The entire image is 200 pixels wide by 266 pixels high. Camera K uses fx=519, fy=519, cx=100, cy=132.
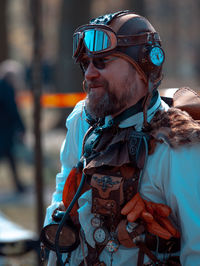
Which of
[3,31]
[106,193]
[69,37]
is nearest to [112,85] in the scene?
[106,193]

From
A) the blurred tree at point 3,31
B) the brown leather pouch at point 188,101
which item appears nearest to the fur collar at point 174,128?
the brown leather pouch at point 188,101

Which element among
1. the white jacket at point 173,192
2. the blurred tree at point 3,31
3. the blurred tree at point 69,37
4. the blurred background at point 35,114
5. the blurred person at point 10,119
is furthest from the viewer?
the blurred tree at point 3,31

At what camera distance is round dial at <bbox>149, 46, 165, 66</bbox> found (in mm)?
2547

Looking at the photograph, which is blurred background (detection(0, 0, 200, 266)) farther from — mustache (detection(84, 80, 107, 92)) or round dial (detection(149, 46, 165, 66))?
mustache (detection(84, 80, 107, 92))

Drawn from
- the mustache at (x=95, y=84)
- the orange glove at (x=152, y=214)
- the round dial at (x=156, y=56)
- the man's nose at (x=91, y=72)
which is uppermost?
the round dial at (x=156, y=56)

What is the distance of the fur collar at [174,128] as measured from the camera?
94.0 inches

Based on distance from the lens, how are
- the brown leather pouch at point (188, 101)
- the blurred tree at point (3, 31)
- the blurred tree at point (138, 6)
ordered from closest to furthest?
the brown leather pouch at point (188, 101), the blurred tree at point (138, 6), the blurred tree at point (3, 31)

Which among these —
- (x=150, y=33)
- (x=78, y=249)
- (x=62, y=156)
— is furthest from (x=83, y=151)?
(x=150, y=33)

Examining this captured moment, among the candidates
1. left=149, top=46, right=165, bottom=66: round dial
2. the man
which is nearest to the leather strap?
the man

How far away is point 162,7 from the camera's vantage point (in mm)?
52281

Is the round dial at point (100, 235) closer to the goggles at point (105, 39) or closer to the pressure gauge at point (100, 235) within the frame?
the pressure gauge at point (100, 235)

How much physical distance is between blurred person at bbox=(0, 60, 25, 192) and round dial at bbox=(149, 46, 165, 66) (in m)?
6.46

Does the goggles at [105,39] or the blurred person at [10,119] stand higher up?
the goggles at [105,39]

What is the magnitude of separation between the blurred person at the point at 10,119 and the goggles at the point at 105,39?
6347 mm
